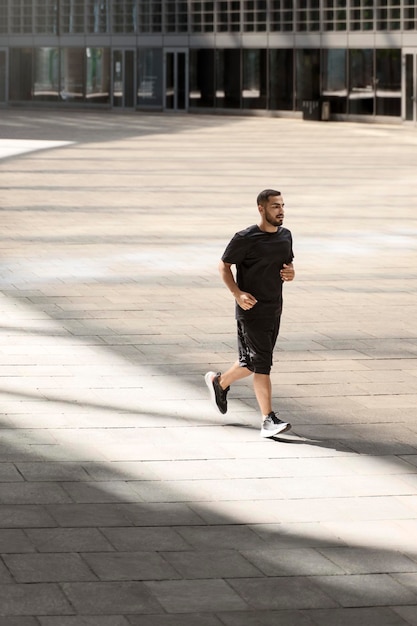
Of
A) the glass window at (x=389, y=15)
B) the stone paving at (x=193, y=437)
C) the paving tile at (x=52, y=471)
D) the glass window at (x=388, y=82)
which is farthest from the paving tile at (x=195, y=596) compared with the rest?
the glass window at (x=389, y=15)

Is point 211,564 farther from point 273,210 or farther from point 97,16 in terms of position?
point 97,16

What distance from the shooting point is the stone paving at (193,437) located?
6.01m

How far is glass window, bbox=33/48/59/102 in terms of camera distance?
2657 inches

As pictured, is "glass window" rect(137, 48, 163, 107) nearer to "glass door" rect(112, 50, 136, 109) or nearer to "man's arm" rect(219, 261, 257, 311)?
"glass door" rect(112, 50, 136, 109)

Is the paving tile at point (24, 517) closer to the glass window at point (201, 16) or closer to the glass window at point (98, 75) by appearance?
the glass window at point (201, 16)

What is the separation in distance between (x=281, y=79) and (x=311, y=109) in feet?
10.3

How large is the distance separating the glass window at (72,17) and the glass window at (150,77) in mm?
4545

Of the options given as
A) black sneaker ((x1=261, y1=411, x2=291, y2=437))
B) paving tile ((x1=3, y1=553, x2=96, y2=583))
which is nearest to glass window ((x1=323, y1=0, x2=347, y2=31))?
black sneaker ((x1=261, y1=411, x2=291, y2=437))

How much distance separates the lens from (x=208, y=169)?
32094 millimetres

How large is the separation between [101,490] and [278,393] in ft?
9.10

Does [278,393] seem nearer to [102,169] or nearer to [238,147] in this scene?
[102,169]

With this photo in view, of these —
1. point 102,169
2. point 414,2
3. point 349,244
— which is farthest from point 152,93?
point 349,244

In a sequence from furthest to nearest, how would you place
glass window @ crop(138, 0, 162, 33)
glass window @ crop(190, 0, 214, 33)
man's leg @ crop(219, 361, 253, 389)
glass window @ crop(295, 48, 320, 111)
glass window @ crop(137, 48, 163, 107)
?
glass window @ crop(138, 0, 162, 33), glass window @ crop(137, 48, 163, 107), glass window @ crop(190, 0, 214, 33), glass window @ crop(295, 48, 320, 111), man's leg @ crop(219, 361, 253, 389)

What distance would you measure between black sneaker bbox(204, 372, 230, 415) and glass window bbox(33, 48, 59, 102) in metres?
59.3
